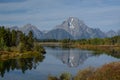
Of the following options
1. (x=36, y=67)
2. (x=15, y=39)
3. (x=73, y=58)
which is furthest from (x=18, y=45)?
(x=36, y=67)

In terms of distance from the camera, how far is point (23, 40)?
166625mm

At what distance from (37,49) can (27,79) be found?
10701 centimetres

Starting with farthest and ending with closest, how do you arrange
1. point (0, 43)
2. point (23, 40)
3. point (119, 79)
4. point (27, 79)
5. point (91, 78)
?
point (23, 40)
point (0, 43)
point (27, 79)
point (91, 78)
point (119, 79)

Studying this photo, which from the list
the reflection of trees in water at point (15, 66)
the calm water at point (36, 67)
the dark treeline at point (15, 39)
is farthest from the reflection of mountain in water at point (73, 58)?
the dark treeline at point (15, 39)

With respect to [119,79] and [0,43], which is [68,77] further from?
[0,43]

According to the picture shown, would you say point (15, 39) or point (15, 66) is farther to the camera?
point (15, 39)

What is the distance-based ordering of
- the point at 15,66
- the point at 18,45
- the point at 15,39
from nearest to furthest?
the point at 15,66
the point at 18,45
the point at 15,39

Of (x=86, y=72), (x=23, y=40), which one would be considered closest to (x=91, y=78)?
(x=86, y=72)

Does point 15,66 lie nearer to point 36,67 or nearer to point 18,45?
point 36,67

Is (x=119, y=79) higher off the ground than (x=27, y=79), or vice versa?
(x=119, y=79)

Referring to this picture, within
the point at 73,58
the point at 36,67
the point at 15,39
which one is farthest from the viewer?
the point at 15,39

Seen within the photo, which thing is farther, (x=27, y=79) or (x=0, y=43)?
(x=0, y=43)

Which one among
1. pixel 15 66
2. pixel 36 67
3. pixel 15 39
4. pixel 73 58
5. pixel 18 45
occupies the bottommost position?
pixel 73 58

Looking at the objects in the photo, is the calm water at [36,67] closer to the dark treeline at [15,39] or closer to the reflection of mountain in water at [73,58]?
the reflection of mountain in water at [73,58]
